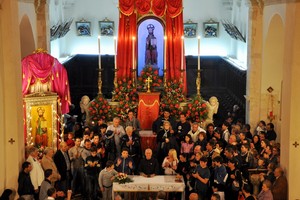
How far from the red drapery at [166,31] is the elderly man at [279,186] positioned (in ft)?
26.9

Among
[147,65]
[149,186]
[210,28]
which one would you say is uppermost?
[210,28]

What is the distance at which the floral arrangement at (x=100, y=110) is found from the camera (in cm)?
2003

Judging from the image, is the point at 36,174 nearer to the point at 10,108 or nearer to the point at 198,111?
the point at 10,108

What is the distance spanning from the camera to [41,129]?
16859 mm

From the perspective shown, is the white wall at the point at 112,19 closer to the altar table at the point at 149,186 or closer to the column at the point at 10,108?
the column at the point at 10,108

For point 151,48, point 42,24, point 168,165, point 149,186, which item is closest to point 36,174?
point 149,186

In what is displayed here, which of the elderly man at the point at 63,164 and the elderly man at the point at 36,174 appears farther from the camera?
the elderly man at the point at 63,164

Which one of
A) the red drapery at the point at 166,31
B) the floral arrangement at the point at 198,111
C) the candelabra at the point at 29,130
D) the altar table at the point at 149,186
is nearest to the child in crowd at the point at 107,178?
the altar table at the point at 149,186

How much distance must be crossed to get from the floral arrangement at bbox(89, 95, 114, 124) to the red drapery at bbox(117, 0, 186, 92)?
1.65 meters

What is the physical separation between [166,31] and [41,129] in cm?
659

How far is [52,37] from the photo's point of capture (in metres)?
25.1

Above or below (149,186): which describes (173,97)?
above

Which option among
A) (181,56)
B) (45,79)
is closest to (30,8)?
(45,79)

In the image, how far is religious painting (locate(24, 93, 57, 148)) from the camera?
16.5 metres
